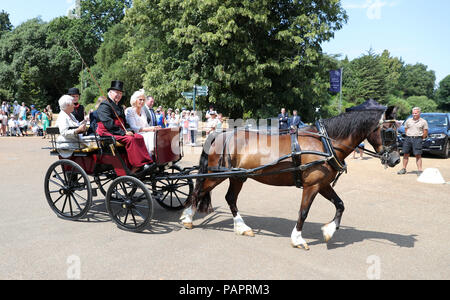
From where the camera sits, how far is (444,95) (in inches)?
3848

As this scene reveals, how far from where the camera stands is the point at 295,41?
1697 cm

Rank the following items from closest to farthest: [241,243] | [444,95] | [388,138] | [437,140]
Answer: [388,138], [241,243], [437,140], [444,95]

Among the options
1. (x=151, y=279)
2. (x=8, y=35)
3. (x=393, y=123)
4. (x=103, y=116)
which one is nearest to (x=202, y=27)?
(x=103, y=116)

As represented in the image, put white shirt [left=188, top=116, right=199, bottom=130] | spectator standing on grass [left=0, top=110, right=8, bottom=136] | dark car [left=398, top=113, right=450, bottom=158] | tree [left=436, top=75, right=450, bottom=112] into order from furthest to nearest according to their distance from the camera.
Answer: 1. tree [left=436, top=75, right=450, bottom=112]
2. spectator standing on grass [left=0, top=110, right=8, bottom=136]
3. white shirt [left=188, top=116, right=199, bottom=130]
4. dark car [left=398, top=113, right=450, bottom=158]

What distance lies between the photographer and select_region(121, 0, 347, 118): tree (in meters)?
16.8

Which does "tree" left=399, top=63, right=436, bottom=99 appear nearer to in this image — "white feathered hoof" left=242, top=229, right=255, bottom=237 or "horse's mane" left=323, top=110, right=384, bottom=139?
"horse's mane" left=323, top=110, right=384, bottom=139

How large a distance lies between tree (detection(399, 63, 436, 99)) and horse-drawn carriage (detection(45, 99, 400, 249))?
101 metres

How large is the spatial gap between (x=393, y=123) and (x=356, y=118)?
1.47 feet

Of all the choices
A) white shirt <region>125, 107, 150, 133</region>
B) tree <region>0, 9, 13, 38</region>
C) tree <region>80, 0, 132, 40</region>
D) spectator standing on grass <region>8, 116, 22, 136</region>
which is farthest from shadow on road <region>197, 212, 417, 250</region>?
tree <region>0, 9, 13, 38</region>

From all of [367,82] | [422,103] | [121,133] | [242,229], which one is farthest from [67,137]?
[422,103]

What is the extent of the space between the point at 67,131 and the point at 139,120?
1137mm

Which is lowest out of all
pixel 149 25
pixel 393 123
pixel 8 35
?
pixel 393 123

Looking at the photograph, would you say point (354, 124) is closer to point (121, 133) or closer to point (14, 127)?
point (121, 133)
